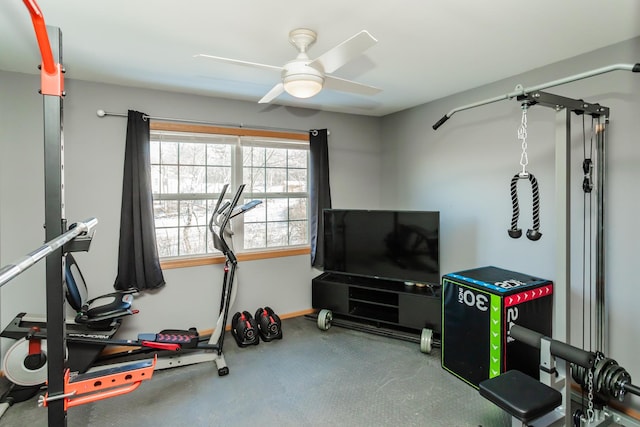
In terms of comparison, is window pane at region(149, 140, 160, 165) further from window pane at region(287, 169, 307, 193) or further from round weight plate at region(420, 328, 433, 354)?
round weight plate at region(420, 328, 433, 354)

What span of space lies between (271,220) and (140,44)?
7.04 ft

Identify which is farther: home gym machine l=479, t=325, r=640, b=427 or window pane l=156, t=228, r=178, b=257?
window pane l=156, t=228, r=178, b=257

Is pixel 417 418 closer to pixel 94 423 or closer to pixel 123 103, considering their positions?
pixel 94 423

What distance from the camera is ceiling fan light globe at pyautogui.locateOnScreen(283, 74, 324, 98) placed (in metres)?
1.88

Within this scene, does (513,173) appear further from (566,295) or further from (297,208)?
(297,208)

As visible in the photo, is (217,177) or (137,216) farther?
(217,177)

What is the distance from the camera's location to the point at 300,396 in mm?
2434

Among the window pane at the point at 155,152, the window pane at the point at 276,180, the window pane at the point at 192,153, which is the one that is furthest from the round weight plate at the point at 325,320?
the window pane at the point at 155,152

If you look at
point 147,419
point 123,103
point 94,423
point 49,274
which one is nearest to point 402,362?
point 147,419

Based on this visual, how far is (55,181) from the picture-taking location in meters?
1.41

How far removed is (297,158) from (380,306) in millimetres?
1934

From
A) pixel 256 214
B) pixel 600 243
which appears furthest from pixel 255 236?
pixel 600 243

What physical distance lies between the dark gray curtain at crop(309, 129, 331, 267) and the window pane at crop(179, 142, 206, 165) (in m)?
1.20

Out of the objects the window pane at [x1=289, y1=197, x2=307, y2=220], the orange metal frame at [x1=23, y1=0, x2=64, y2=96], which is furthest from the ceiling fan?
the window pane at [x1=289, y1=197, x2=307, y2=220]
